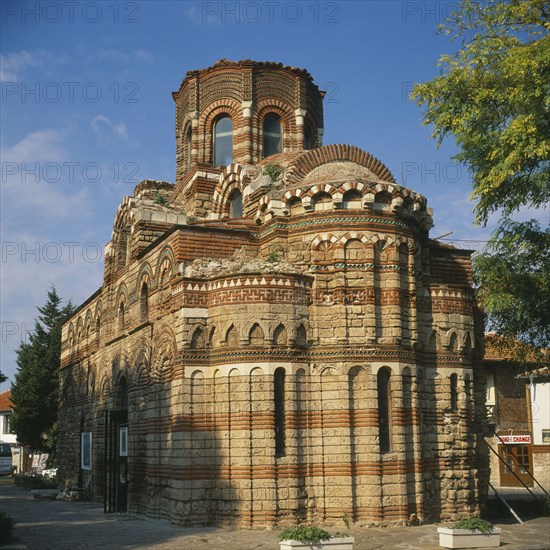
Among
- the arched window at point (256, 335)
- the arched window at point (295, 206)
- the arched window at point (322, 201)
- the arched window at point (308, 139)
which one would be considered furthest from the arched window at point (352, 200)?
the arched window at point (308, 139)

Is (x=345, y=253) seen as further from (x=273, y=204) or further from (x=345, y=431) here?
(x=345, y=431)

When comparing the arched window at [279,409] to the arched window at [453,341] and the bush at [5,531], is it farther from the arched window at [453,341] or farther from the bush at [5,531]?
the bush at [5,531]

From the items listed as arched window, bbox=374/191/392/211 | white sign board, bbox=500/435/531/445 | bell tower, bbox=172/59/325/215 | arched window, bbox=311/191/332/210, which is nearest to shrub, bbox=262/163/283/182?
arched window, bbox=311/191/332/210

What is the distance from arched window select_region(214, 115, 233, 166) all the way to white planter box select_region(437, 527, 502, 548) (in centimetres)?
1509

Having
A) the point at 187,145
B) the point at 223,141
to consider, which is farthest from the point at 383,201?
the point at 187,145

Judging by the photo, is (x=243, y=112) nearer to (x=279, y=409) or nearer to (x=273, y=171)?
(x=273, y=171)

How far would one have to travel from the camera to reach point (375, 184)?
17.2 metres

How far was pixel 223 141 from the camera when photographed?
25.3m

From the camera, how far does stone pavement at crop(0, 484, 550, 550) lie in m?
13.6

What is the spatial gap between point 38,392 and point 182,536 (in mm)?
25978

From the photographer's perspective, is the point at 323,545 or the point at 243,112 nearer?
the point at 323,545

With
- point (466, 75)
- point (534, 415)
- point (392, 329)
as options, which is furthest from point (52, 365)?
point (466, 75)

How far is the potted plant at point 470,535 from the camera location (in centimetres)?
1330

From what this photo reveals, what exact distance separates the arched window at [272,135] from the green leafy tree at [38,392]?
17.6 metres
